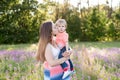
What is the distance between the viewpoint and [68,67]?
4230mm

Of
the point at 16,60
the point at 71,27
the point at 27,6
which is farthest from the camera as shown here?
the point at 71,27

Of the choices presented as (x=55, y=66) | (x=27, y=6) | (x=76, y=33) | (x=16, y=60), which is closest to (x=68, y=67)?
(x=55, y=66)

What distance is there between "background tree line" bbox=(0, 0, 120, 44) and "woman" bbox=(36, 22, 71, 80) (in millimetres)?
33485

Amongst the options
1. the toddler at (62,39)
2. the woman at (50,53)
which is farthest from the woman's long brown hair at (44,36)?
the toddler at (62,39)

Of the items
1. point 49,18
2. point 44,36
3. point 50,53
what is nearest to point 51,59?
point 50,53

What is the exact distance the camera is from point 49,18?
4066cm

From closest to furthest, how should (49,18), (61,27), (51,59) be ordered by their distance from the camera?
(51,59) → (61,27) → (49,18)

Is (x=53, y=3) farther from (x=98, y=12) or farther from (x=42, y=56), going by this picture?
(x=42, y=56)

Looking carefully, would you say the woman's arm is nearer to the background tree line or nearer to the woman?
the woman

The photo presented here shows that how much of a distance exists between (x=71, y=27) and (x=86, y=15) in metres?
3.51

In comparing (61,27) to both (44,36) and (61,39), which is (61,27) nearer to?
(61,39)

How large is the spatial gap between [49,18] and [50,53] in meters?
36.7

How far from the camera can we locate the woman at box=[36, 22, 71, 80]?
13.3 feet

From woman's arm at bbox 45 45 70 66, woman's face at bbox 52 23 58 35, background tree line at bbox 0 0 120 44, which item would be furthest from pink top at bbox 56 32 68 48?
background tree line at bbox 0 0 120 44
